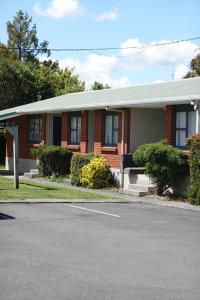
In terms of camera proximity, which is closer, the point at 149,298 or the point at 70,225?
the point at 149,298

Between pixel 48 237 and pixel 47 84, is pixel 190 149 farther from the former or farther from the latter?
pixel 47 84

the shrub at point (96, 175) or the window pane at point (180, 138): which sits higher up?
the window pane at point (180, 138)

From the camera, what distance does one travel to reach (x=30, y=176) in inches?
1052

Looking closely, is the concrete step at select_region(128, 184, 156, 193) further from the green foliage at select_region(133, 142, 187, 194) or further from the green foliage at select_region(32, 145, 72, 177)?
the green foliage at select_region(32, 145, 72, 177)

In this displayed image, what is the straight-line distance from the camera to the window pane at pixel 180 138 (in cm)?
1968

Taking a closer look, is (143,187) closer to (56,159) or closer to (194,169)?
(194,169)

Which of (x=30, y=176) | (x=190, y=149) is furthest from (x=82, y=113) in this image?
(x=190, y=149)

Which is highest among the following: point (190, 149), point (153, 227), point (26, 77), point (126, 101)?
point (26, 77)

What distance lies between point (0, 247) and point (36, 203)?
6909 millimetres

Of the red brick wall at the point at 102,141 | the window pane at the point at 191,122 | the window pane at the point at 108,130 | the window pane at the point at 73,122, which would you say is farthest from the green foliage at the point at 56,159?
the window pane at the point at 191,122

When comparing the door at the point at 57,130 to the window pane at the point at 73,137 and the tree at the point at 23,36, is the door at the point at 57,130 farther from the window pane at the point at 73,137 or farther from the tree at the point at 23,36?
the tree at the point at 23,36

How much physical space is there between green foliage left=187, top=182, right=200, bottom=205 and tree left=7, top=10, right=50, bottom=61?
50716mm

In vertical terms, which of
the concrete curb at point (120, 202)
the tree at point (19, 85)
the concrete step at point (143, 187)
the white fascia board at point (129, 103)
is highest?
the tree at point (19, 85)

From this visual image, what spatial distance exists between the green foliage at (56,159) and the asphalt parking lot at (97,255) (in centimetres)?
1063
